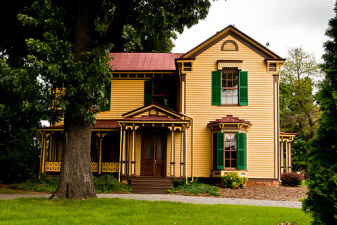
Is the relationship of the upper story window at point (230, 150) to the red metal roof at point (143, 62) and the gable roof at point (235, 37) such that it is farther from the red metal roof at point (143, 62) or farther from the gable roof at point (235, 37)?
the red metal roof at point (143, 62)

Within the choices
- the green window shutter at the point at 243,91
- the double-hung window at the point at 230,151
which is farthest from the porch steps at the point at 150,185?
Answer: the green window shutter at the point at 243,91

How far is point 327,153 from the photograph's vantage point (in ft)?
22.9

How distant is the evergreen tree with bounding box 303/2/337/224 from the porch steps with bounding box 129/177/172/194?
9992 mm

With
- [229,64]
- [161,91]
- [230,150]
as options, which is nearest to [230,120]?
[230,150]

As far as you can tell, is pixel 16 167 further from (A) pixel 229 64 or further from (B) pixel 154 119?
(A) pixel 229 64

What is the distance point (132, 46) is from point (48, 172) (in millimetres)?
Answer: 12350

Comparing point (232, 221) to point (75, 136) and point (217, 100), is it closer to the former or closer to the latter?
point (75, 136)

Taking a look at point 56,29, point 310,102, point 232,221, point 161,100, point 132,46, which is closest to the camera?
point 232,221

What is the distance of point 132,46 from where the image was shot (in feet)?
89.9

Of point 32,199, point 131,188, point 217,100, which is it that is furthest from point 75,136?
point 217,100

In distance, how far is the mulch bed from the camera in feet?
49.5

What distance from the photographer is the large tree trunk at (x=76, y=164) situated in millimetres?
12133

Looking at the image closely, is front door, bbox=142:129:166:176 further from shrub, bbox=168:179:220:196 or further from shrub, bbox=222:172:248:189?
shrub, bbox=222:172:248:189

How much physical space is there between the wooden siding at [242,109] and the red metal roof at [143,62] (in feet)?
7.58
